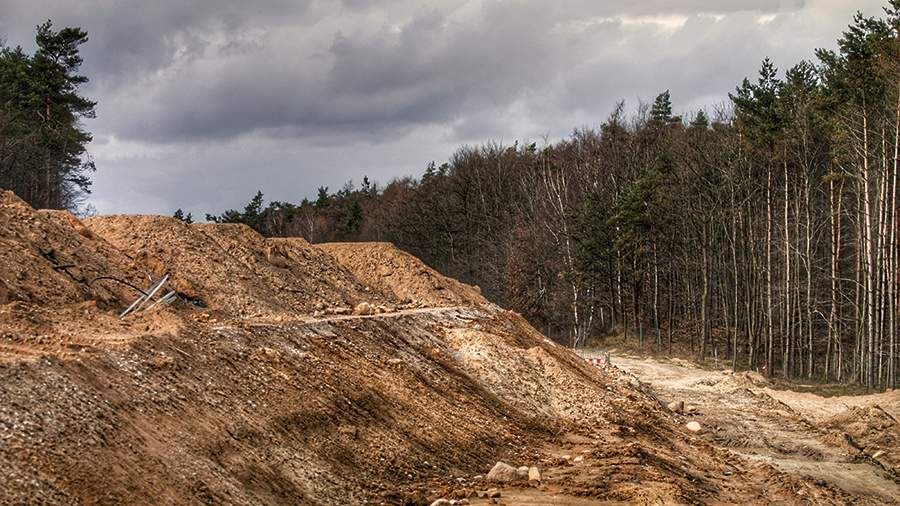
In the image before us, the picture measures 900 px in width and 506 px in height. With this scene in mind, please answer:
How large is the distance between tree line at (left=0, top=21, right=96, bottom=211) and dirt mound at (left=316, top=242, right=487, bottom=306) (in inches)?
579

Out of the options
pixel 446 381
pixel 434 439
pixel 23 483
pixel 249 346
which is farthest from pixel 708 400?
pixel 23 483

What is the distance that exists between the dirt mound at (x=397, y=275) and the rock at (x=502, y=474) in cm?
1665

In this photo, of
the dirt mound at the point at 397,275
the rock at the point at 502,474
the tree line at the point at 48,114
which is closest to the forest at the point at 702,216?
the tree line at the point at 48,114

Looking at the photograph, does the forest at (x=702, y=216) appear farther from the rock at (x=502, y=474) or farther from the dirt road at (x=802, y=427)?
the rock at (x=502, y=474)

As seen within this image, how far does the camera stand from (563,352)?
90.3ft

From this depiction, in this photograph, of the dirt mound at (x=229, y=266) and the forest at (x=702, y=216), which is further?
the forest at (x=702, y=216)

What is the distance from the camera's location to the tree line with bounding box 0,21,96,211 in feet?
135

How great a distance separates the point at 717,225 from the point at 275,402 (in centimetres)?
3327

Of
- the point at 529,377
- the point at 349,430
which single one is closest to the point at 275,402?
the point at 349,430

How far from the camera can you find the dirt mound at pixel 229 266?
2273cm

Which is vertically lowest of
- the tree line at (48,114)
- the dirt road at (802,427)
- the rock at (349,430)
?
the dirt road at (802,427)

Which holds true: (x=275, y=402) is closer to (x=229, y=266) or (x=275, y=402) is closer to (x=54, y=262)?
(x=54, y=262)

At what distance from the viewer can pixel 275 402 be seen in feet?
45.7

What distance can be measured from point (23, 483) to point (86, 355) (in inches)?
127
